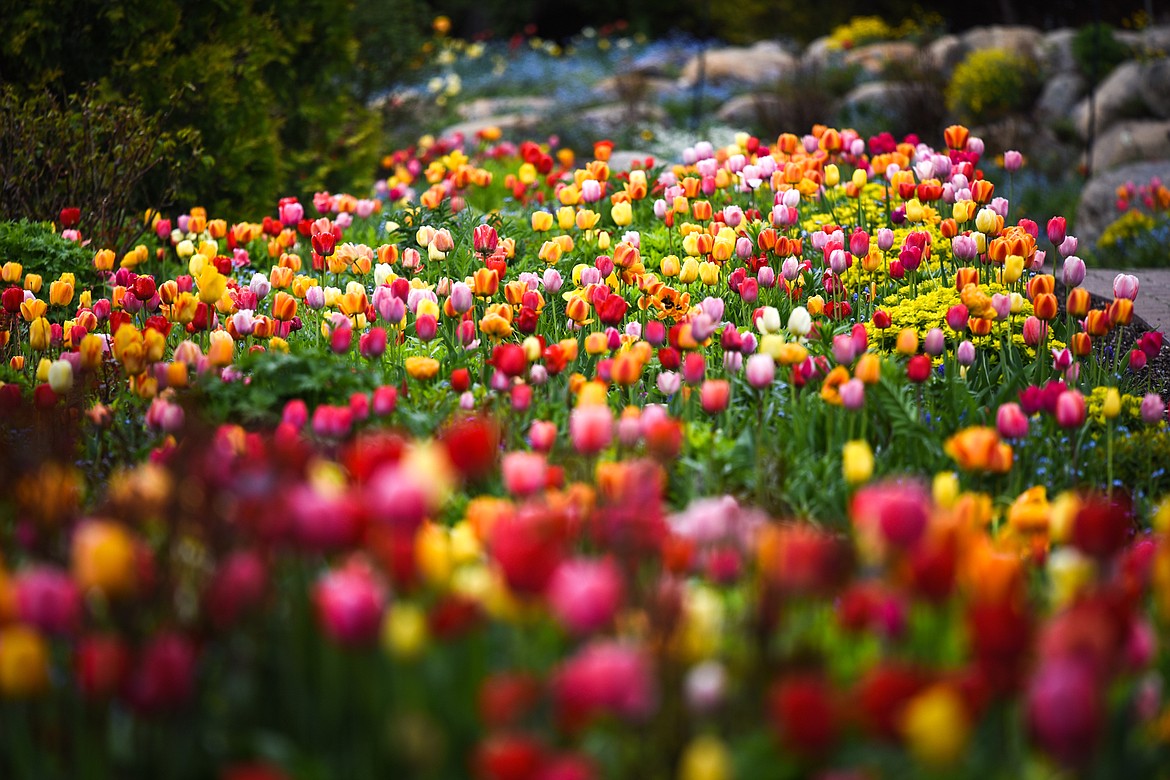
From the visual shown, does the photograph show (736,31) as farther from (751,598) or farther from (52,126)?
(751,598)

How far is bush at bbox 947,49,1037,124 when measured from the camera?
11875mm

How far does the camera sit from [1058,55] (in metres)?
13.0

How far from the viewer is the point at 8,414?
275cm

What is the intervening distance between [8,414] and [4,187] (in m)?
2.86

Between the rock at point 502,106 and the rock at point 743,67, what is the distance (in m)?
2.10

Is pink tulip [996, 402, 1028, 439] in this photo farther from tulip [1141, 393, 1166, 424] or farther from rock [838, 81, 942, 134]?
rock [838, 81, 942, 134]

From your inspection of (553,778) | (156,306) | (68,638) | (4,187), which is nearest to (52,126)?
(4,187)

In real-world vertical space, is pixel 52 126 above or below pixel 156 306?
above

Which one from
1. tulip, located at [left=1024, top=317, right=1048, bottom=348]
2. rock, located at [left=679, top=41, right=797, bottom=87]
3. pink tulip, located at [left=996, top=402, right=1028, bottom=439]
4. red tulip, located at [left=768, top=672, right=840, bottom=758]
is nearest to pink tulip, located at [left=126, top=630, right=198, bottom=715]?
red tulip, located at [left=768, top=672, right=840, bottom=758]

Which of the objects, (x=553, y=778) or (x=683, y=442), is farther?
(x=683, y=442)

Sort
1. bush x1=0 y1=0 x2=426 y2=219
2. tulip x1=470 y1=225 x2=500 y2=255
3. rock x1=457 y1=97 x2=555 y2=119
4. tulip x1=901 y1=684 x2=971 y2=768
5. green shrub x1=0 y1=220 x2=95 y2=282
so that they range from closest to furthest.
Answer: tulip x1=901 y1=684 x2=971 y2=768
tulip x1=470 y1=225 x2=500 y2=255
green shrub x1=0 y1=220 x2=95 y2=282
bush x1=0 y1=0 x2=426 y2=219
rock x1=457 y1=97 x2=555 y2=119

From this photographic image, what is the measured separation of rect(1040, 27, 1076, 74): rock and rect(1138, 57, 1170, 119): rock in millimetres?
1918

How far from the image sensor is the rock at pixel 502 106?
13.2m

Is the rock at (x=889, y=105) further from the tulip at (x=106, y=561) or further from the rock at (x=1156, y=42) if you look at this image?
the tulip at (x=106, y=561)
